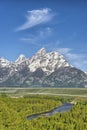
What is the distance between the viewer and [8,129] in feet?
543

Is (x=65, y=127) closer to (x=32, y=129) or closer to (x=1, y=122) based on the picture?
(x=32, y=129)

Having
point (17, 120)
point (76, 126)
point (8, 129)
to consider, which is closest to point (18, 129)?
point (8, 129)

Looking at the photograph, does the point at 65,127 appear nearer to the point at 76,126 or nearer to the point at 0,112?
the point at 76,126

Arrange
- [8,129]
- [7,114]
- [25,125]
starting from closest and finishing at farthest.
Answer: [8,129]
[25,125]
[7,114]

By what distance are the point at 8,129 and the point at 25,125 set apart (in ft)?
49.7

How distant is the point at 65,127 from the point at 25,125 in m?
21.1

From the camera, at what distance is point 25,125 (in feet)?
587

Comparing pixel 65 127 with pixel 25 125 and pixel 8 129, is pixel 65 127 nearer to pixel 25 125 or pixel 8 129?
pixel 25 125

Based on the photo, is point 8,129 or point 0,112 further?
point 0,112

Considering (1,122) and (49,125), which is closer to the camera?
(1,122)

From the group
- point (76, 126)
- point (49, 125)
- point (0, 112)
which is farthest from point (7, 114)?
point (76, 126)

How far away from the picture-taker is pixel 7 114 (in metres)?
191

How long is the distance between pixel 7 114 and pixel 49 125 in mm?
22997

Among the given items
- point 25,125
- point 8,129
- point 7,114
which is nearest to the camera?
point 8,129
